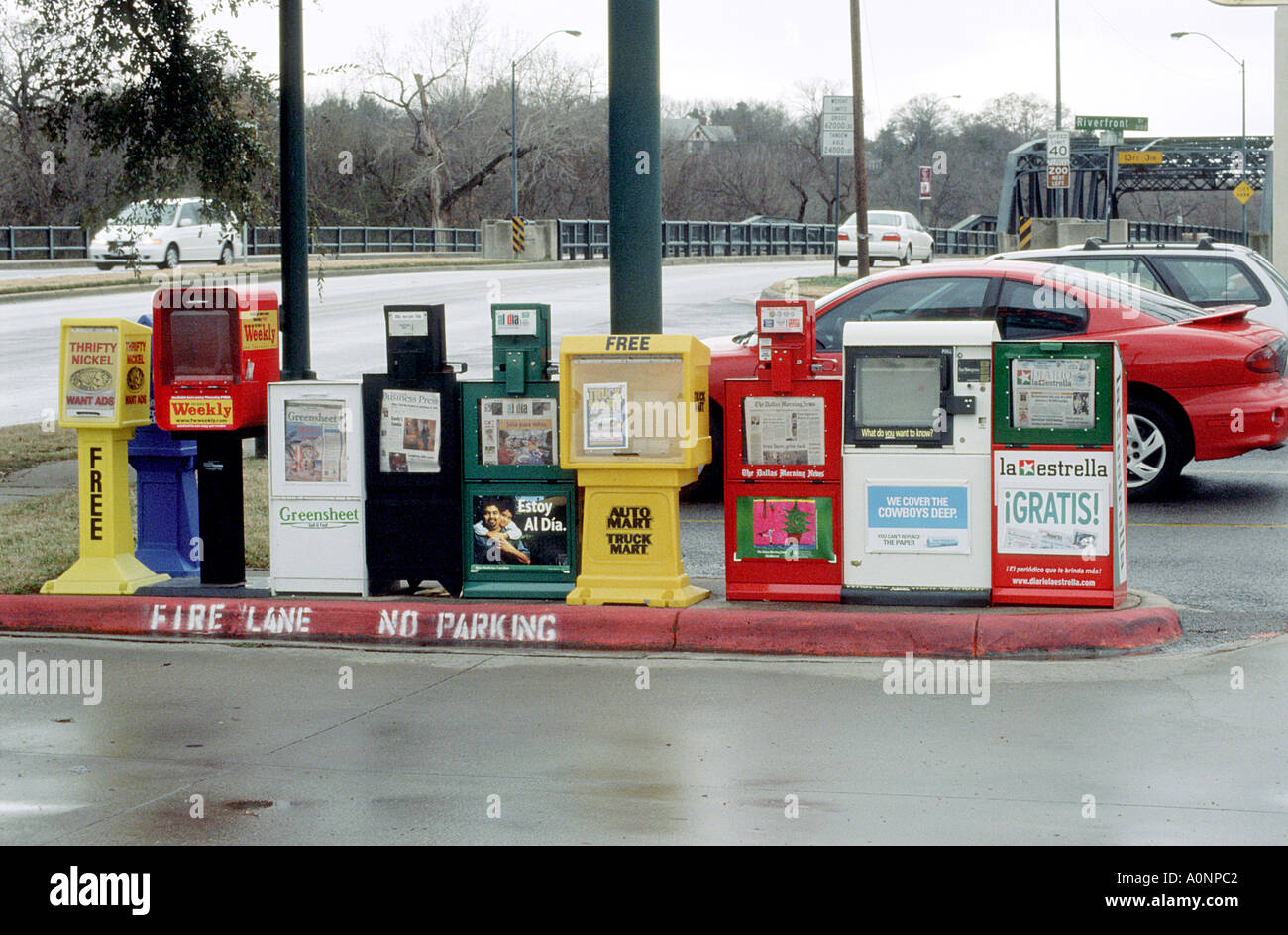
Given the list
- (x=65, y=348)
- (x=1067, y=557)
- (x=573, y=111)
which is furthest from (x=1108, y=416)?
(x=573, y=111)

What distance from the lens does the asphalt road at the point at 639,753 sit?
522cm

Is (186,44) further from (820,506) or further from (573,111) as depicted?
(573,111)

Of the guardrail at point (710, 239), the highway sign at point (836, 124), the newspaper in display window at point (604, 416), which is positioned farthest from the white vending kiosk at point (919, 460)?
the guardrail at point (710, 239)

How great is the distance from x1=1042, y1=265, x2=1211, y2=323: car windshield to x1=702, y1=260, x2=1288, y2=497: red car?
0.04 feet

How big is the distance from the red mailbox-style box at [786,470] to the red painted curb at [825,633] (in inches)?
12.4

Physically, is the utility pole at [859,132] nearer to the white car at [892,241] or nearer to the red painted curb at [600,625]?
the white car at [892,241]

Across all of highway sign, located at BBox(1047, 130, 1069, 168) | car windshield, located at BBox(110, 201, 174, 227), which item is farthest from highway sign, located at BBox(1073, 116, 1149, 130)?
car windshield, located at BBox(110, 201, 174, 227)

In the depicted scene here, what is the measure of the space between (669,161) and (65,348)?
265ft

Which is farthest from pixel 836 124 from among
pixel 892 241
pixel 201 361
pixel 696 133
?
pixel 696 133

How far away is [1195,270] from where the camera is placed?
549 inches

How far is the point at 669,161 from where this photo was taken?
87.9 meters

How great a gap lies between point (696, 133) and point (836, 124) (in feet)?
233

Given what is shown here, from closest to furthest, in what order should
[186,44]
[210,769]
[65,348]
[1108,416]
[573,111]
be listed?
[210,769], [1108,416], [65,348], [186,44], [573,111]
